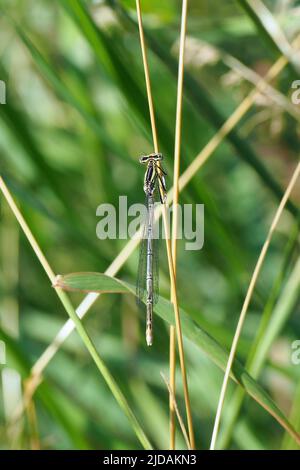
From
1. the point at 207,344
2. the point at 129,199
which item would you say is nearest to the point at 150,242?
the point at 207,344

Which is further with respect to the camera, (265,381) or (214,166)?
(214,166)

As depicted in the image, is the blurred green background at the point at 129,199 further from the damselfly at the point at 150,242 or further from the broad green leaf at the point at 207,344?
the broad green leaf at the point at 207,344

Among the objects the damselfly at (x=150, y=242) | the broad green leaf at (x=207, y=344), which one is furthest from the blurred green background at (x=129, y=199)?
the broad green leaf at (x=207, y=344)

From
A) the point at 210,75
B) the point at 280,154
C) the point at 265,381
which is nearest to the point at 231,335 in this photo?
the point at 265,381

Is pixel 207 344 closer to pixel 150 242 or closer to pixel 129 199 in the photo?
pixel 150 242

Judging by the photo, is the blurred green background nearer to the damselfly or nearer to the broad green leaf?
the damselfly
